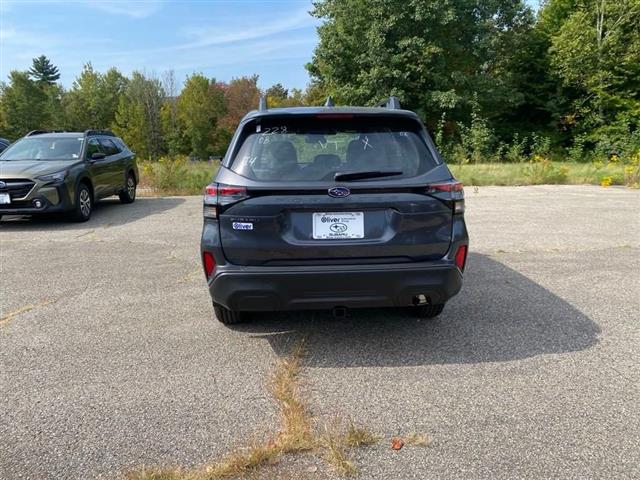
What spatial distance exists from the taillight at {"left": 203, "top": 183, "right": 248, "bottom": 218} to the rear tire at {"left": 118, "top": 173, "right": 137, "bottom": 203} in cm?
957

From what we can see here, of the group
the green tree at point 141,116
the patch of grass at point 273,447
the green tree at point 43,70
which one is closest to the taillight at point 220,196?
the patch of grass at point 273,447

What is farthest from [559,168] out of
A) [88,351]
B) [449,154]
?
[88,351]

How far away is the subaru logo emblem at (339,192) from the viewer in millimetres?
3211

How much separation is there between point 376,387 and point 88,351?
2.19 m

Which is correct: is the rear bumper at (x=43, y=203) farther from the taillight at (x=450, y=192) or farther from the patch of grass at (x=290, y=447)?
the taillight at (x=450, y=192)

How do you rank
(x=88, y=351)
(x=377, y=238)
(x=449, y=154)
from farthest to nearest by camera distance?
(x=449, y=154)
(x=88, y=351)
(x=377, y=238)

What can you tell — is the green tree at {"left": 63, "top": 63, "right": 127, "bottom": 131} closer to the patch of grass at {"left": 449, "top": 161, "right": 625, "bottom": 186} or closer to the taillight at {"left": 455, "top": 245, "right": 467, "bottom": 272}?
the patch of grass at {"left": 449, "top": 161, "right": 625, "bottom": 186}

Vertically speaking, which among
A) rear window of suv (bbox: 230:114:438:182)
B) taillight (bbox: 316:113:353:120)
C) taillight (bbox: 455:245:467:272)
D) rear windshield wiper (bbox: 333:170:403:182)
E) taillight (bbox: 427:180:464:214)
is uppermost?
taillight (bbox: 316:113:353:120)

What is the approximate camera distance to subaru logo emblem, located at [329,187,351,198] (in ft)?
10.5

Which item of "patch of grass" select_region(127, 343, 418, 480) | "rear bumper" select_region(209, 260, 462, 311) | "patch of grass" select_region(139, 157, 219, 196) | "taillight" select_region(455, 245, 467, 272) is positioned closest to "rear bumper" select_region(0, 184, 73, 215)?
"patch of grass" select_region(139, 157, 219, 196)

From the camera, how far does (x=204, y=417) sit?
109 inches

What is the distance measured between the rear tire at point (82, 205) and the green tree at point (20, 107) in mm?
62699

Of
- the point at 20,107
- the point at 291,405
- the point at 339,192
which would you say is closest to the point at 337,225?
the point at 339,192

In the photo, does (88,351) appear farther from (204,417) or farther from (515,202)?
(515,202)
